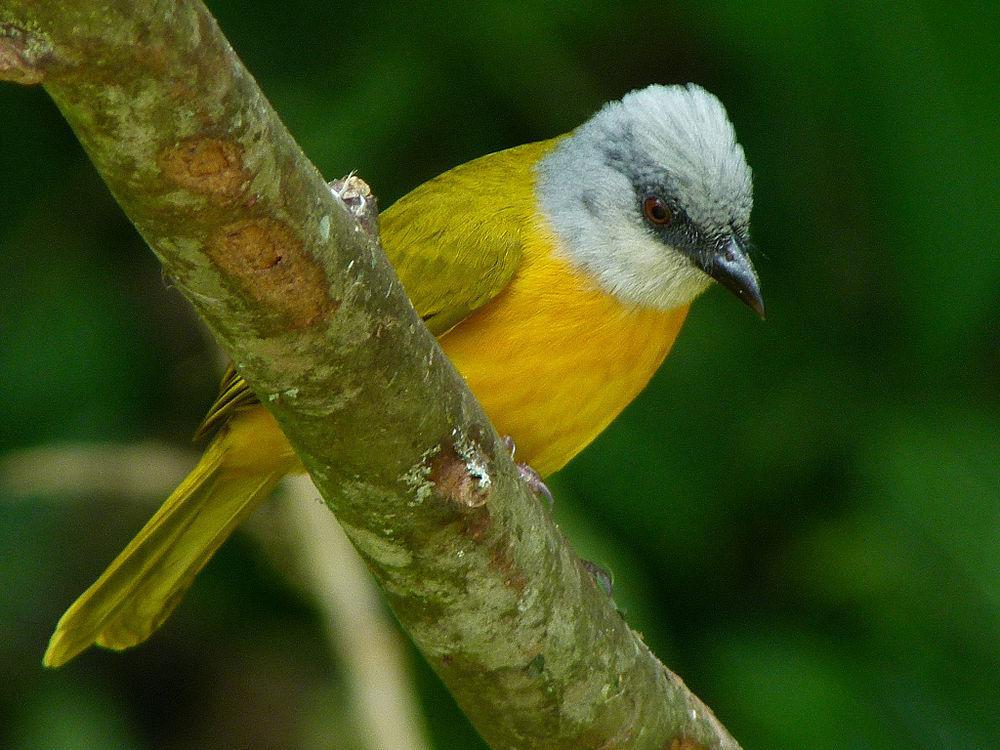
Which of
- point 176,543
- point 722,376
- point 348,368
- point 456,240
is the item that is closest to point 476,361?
point 456,240

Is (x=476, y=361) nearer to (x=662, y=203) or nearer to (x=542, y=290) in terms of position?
(x=542, y=290)

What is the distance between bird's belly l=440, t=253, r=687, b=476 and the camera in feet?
10.8

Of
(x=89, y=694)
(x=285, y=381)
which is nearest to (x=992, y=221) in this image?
(x=285, y=381)

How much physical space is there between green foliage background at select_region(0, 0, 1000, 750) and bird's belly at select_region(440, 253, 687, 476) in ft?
1.52

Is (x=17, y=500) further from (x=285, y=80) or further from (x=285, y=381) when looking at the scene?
(x=285, y=381)

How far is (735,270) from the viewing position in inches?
139

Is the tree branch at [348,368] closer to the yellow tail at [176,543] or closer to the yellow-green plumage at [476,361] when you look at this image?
the yellow-green plumage at [476,361]

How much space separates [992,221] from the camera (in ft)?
12.1

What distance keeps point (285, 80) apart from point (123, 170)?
2.73m

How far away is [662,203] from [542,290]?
0.52m

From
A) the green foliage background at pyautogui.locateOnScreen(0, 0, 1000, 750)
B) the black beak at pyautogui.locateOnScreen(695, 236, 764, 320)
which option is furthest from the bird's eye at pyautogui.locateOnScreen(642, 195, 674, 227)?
the green foliage background at pyautogui.locateOnScreen(0, 0, 1000, 750)

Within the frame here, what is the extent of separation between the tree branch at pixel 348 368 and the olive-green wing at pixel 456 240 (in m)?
0.96

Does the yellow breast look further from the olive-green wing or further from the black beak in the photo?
the black beak

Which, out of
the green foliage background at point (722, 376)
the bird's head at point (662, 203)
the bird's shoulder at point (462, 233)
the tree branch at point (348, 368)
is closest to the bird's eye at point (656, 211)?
the bird's head at point (662, 203)
